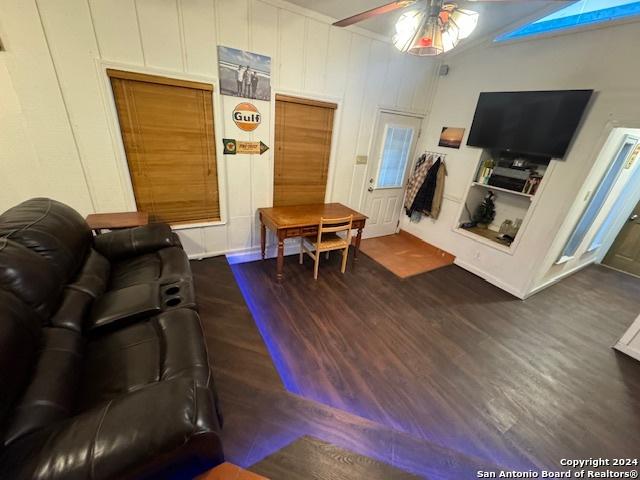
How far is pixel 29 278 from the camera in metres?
1.17

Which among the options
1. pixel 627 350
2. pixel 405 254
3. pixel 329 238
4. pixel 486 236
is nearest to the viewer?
pixel 627 350

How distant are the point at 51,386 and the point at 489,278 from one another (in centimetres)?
399

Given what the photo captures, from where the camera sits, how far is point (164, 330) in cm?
137

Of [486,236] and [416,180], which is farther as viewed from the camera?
[416,180]

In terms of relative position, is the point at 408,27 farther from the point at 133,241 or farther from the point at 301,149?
the point at 133,241

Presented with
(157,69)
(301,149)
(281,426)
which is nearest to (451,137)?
(301,149)

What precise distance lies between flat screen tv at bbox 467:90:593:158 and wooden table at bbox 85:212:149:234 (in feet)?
12.9

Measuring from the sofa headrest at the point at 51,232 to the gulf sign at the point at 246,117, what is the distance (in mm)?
1627

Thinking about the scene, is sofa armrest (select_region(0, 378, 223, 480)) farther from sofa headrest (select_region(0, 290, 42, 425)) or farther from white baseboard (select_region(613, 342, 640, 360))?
white baseboard (select_region(613, 342, 640, 360))

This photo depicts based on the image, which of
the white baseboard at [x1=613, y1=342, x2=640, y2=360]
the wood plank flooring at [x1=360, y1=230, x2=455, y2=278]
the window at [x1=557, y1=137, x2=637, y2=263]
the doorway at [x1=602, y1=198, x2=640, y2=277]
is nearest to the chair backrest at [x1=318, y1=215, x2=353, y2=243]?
the wood plank flooring at [x1=360, y1=230, x2=455, y2=278]

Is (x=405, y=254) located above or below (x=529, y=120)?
below

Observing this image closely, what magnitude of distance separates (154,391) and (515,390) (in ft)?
7.68

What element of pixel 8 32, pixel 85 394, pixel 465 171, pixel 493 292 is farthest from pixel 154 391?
pixel 465 171

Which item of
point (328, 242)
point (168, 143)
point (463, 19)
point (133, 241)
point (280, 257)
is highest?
point (463, 19)
